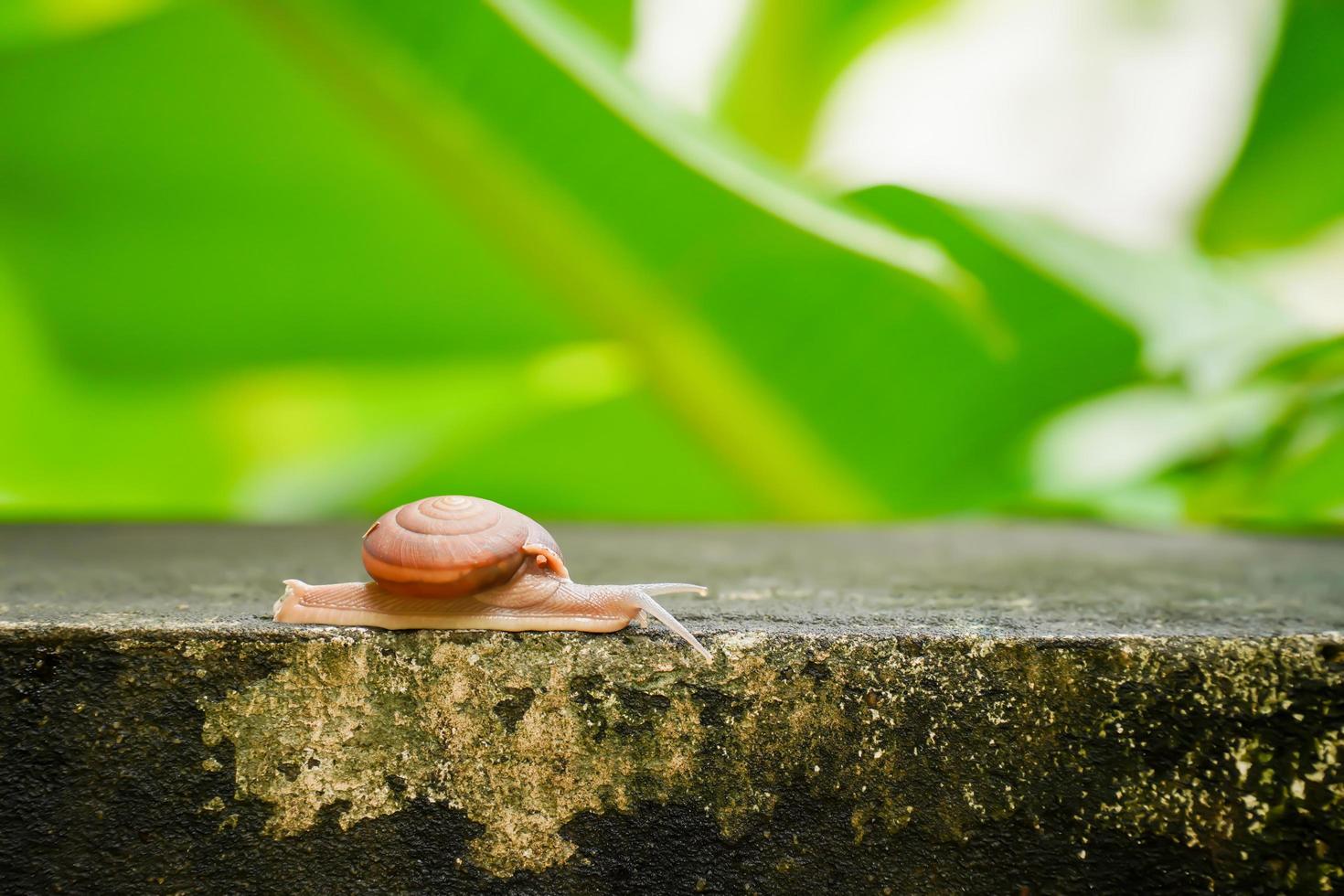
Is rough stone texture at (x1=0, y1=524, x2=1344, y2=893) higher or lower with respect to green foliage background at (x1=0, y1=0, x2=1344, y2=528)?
lower

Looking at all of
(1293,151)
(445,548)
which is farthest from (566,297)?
(1293,151)

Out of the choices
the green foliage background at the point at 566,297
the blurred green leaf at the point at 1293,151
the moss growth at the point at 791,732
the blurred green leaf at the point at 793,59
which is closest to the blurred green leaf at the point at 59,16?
the green foliage background at the point at 566,297

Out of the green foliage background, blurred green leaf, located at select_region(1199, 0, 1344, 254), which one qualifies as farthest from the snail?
blurred green leaf, located at select_region(1199, 0, 1344, 254)

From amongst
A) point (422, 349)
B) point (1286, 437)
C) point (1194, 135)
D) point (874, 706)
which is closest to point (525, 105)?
point (422, 349)

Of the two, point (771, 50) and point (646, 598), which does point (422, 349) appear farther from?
point (646, 598)

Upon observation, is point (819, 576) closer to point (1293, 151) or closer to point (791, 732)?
point (791, 732)

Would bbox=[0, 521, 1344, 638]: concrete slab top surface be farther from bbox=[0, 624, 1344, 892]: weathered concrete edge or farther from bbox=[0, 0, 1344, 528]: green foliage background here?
bbox=[0, 0, 1344, 528]: green foliage background
